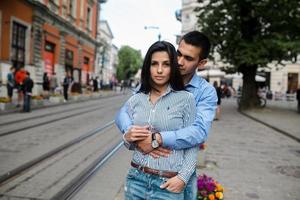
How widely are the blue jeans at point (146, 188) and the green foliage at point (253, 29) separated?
804 inches

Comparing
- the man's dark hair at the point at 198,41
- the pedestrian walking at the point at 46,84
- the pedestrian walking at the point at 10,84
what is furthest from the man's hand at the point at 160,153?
the pedestrian walking at the point at 46,84

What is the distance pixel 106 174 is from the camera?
23.9ft

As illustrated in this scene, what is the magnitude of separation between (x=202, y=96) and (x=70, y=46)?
1420 inches

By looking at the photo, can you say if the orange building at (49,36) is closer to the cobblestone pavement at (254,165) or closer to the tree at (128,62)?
the cobblestone pavement at (254,165)

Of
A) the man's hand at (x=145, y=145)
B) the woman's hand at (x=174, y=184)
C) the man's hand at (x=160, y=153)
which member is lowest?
the woman's hand at (x=174, y=184)

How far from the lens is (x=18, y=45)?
85.4ft

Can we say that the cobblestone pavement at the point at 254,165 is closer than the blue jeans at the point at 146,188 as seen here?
No

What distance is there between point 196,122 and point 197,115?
0.19ft

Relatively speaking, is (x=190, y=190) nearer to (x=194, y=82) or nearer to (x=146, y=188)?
(x=146, y=188)

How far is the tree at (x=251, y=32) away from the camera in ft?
75.1

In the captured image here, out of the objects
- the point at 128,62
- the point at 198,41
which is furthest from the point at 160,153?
the point at 128,62

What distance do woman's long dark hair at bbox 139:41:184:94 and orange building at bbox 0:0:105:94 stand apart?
21529mm

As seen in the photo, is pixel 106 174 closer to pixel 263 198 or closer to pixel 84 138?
pixel 263 198

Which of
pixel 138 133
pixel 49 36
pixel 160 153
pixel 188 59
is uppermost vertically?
pixel 49 36
